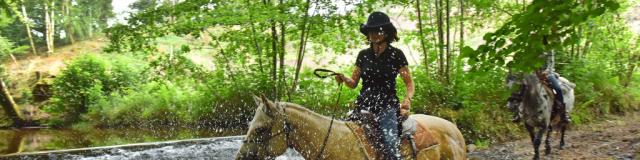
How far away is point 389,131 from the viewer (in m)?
4.06

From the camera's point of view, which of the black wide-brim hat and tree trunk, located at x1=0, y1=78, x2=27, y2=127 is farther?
tree trunk, located at x1=0, y1=78, x2=27, y2=127

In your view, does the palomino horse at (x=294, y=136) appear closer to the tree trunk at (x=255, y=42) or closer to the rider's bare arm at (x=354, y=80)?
the rider's bare arm at (x=354, y=80)

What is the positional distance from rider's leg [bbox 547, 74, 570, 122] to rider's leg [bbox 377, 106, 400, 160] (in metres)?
6.40

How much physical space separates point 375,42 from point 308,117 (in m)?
0.92

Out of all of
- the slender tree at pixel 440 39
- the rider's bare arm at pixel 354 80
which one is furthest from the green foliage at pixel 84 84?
the rider's bare arm at pixel 354 80

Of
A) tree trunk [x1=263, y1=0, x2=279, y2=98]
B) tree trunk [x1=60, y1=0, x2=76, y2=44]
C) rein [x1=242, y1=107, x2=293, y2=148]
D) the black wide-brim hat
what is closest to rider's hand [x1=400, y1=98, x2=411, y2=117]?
the black wide-brim hat

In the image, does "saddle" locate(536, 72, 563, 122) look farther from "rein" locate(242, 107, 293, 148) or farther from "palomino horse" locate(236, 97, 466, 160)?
"rein" locate(242, 107, 293, 148)

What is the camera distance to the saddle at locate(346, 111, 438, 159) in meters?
4.04

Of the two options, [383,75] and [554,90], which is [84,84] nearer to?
[554,90]

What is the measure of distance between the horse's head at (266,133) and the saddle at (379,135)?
2.25 ft

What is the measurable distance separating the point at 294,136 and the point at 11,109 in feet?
69.1

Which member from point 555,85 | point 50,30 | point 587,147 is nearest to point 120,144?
point 555,85

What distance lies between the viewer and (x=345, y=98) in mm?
13883

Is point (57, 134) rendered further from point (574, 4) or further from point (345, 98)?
point (574, 4)
